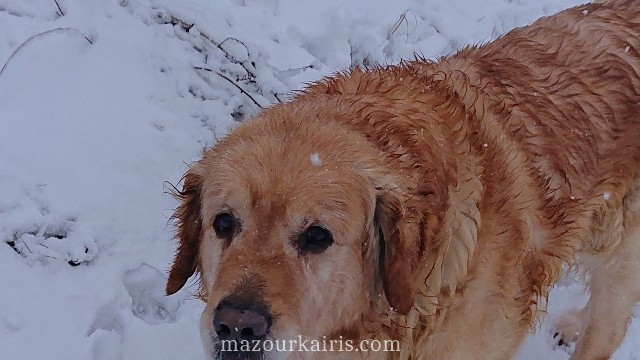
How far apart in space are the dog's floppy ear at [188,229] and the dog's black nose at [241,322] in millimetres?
705

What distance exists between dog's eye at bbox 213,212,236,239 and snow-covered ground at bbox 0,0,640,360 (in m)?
1.29

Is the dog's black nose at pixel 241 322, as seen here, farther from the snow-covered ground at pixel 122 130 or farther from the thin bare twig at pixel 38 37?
the thin bare twig at pixel 38 37

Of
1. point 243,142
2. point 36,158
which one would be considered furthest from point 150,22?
point 243,142

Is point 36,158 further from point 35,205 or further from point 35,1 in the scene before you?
point 35,1

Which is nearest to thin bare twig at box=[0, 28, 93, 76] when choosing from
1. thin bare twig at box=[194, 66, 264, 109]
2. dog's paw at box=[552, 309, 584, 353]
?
thin bare twig at box=[194, 66, 264, 109]

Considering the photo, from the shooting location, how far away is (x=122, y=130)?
4.82m

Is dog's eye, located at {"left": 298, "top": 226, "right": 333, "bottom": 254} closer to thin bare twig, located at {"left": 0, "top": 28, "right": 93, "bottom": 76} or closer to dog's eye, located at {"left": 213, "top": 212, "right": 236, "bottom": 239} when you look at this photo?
dog's eye, located at {"left": 213, "top": 212, "right": 236, "bottom": 239}

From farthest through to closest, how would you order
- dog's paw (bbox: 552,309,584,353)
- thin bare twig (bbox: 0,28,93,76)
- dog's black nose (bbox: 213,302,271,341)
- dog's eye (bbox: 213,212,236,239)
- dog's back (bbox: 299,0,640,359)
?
1. dog's paw (bbox: 552,309,584,353)
2. thin bare twig (bbox: 0,28,93,76)
3. dog's back (bbox: 299,0,640,359)
4. dog's eye (bbox: 213,212,236,239)
5. dog's black nose (bbox: 213,302,271,341)

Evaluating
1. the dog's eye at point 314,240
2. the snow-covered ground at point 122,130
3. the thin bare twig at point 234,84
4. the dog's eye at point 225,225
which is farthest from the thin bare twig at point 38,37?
the dog's eye at point 314,240

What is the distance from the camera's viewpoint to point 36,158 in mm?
4488

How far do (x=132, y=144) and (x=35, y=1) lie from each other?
129 cm

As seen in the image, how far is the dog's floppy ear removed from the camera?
3.33 meters

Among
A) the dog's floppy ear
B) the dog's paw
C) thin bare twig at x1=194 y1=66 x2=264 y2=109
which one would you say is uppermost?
thin bare twig at x1=194 y1=66 x2=264 y2=109

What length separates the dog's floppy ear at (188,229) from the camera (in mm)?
3328
